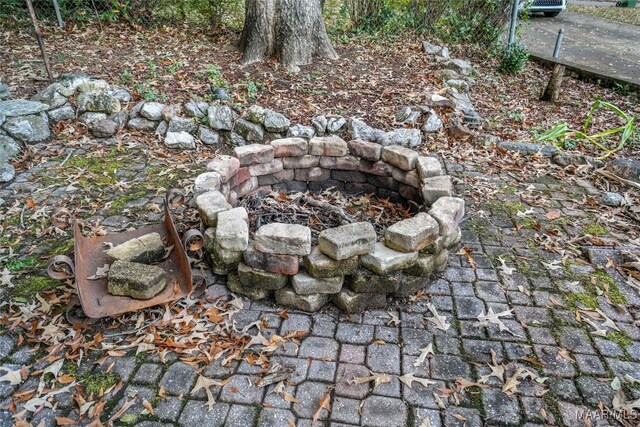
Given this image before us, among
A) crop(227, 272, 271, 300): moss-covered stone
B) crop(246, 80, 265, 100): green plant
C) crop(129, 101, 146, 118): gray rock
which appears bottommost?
crop(227, 272, 271, 300): moss-covered stone

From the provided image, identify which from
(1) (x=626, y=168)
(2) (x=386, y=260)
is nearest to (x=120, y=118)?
(2) (x=386, y=260)

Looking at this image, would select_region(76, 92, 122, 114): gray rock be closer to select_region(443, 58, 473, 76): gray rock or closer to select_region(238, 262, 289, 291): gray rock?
select_region(238, 262, 289, 291): gray rock

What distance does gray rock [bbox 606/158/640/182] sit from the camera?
15.7 ft

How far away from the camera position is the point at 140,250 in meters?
3.25

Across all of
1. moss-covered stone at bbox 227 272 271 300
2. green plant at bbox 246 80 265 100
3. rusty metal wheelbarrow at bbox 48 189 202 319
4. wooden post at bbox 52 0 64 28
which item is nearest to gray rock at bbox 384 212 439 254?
moss-covered stone at bbox 227 272 271 300

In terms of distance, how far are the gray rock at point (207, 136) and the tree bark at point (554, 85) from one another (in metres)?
5.27

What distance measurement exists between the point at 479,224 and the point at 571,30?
461 inches

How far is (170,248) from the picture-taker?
3398 millimetres

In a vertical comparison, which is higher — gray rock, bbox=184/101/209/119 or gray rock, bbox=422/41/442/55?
gray rock, bbox=422/41/442/55

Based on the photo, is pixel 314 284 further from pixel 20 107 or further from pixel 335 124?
pixel 20 107

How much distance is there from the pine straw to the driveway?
20.0ft

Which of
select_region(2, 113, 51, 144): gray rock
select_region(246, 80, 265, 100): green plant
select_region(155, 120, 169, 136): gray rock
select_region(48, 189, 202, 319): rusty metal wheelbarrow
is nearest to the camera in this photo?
select_region(48, 189, 202, 319): rusty metal wheelbarrow

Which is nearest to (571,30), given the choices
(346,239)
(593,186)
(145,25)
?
(593,186)

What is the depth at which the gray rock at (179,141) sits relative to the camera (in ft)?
17.3
